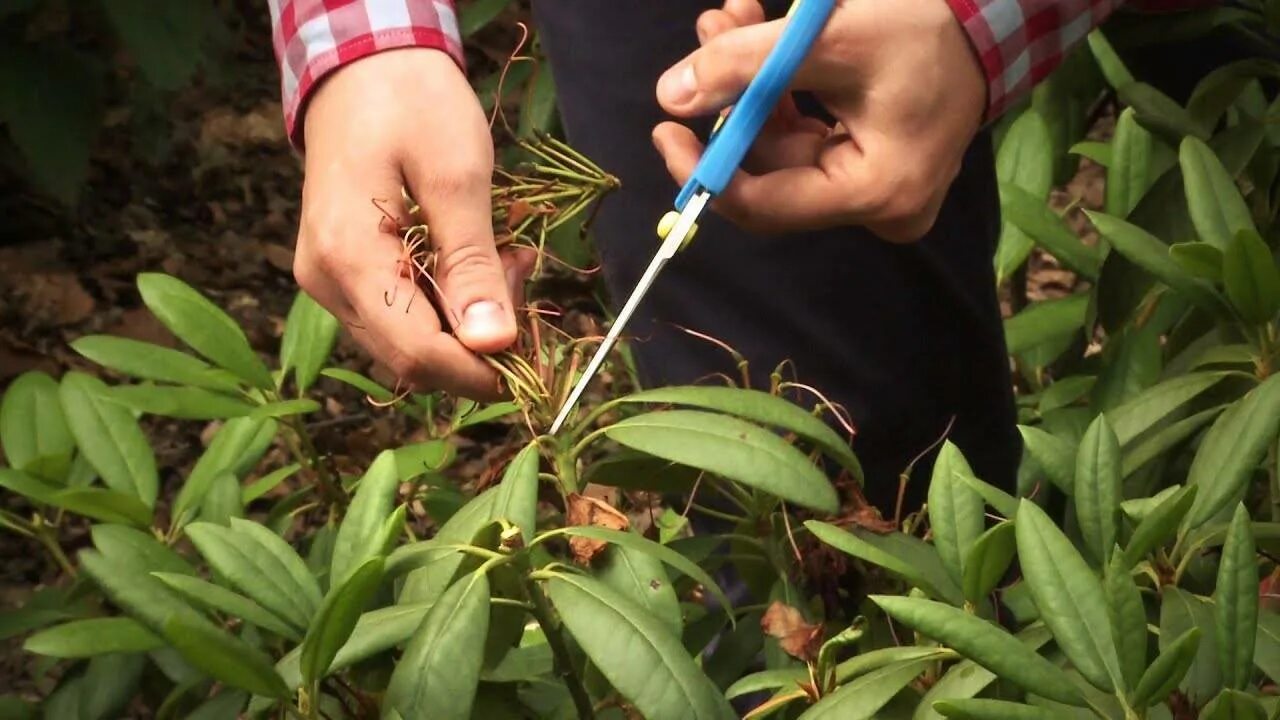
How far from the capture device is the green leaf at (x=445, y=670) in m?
0.66

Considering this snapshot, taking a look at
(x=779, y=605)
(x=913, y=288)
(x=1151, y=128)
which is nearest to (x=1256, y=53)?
(x=1151, y=128)

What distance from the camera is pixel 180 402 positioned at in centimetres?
121

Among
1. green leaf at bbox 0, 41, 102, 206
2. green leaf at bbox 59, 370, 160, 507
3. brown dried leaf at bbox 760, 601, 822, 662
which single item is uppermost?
brown dried leaf at bbox 760, 601, 822, 662

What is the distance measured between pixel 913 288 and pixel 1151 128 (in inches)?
9.6

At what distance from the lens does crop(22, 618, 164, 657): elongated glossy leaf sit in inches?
36.4

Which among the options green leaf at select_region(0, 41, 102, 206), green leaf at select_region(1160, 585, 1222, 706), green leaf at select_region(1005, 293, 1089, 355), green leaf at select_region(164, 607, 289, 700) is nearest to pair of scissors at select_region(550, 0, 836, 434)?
green leaf at select_region(164, 607, 289, 700)

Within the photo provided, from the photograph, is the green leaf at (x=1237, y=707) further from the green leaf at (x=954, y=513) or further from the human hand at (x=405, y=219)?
the human hand at (x=405, y=219)

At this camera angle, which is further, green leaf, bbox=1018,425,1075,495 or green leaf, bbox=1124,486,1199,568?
green leaf, bbox=1018,425,1075,495

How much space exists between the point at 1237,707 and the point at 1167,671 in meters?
0.03

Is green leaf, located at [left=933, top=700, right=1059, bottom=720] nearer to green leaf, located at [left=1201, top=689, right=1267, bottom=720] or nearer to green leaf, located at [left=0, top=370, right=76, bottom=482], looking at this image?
Answer: green leaf, located at [left=1201, top=689, right=1267, bottom=720]

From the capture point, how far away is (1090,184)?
2.65 meters

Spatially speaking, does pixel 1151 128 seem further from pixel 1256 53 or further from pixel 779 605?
pixel 779 605

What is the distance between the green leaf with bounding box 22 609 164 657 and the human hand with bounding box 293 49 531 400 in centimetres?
24

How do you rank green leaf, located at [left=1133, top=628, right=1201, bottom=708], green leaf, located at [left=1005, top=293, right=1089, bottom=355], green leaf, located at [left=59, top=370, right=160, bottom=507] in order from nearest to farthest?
green leaf, located at [left=1133, top=628, right=1201, bottom=708] < green leaf, located at [left=59, top=370, right=160, bottom=507] < green leaf, located at [left=1005, top=293, right=1089, bottom=355]
